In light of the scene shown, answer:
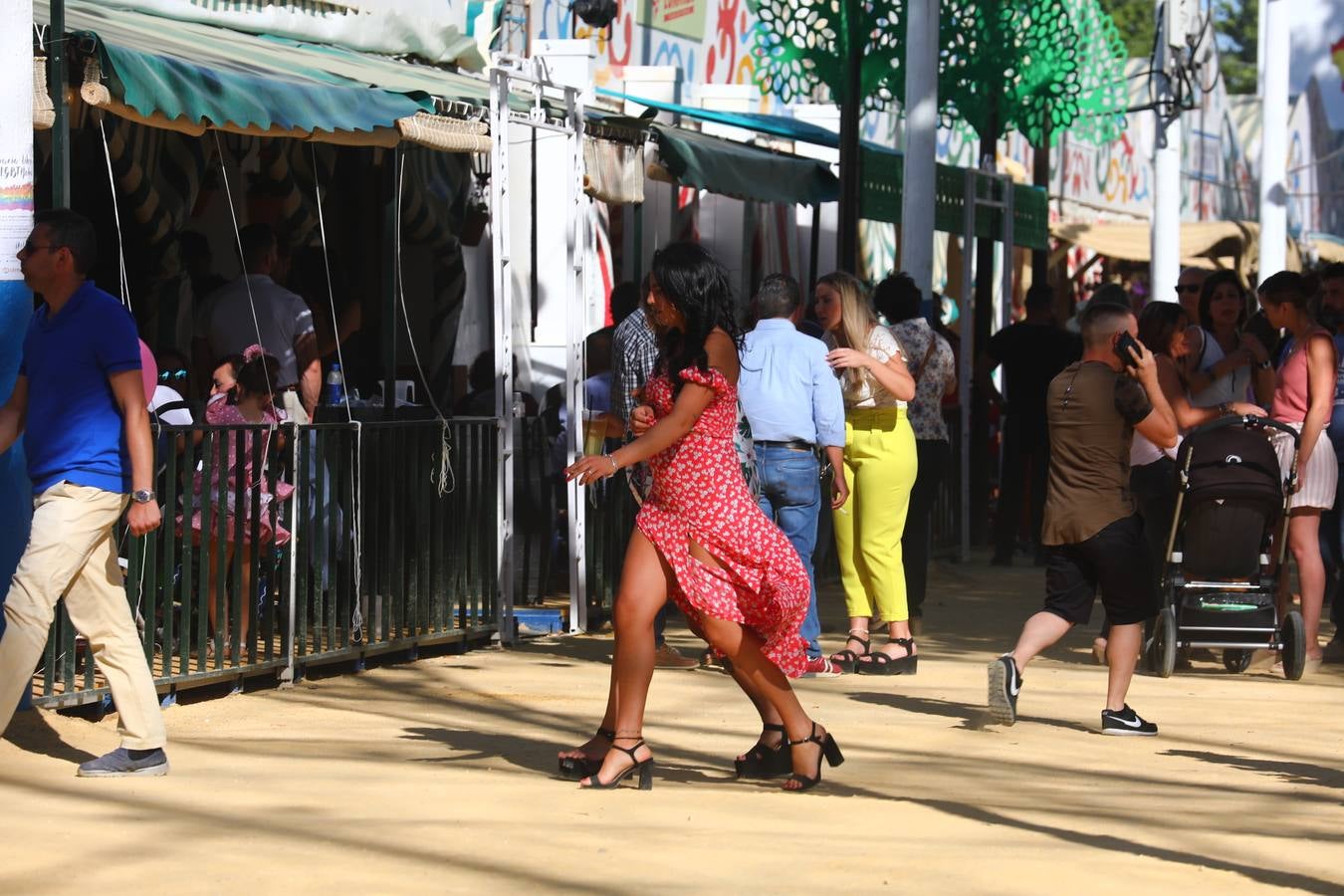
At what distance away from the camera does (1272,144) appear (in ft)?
79.5

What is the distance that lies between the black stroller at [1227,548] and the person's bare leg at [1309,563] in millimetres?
273

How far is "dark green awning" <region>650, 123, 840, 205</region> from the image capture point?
12977 mm

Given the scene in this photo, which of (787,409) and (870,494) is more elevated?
(787,409)

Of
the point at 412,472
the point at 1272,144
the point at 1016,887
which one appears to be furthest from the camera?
the point at 1272,144

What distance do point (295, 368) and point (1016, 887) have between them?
616 centimetres

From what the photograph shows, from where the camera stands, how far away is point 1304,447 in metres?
10.4

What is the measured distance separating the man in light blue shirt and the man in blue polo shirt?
348 centimetres

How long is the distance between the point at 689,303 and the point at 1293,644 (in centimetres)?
460

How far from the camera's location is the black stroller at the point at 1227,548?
10.2 meters

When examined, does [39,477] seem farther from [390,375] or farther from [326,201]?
[326,201]

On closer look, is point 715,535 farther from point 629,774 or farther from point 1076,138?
point 1076,138

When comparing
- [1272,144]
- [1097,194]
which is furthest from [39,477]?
[1097,194]

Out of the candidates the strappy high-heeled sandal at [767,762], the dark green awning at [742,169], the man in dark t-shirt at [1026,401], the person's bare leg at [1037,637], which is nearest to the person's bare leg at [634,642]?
the strappy high-heeled sandal at [767,762]

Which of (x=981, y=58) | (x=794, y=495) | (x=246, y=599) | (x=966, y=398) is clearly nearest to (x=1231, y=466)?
(x=794, y=495)
